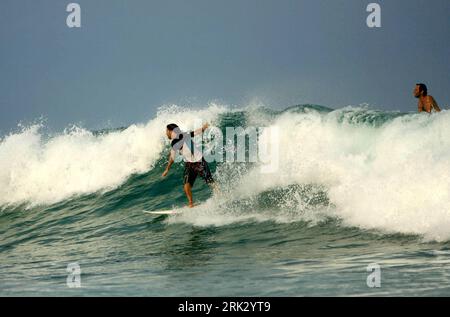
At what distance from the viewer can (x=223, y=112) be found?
1942 centimetres

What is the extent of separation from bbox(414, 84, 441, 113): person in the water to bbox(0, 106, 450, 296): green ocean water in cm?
34

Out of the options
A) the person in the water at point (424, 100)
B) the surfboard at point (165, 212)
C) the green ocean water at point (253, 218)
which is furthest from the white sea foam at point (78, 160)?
the person in the water at point (424, 100)

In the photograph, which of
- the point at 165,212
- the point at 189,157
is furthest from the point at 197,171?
the point at 165,212

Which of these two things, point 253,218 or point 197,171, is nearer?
point 253,218

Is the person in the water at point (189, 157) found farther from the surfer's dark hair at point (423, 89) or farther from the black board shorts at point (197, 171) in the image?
the surfer's dark hair at point (423, 89)

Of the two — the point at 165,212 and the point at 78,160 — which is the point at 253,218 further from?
the point at 78,160

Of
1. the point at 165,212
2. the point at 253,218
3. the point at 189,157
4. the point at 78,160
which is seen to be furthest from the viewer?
the point at 78,160

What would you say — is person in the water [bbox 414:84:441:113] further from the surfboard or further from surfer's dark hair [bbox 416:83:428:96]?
the surfboard

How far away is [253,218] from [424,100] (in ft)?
16.6

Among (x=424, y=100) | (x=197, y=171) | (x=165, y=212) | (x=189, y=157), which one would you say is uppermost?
(x=424, y=100)

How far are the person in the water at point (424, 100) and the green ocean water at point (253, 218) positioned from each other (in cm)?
34

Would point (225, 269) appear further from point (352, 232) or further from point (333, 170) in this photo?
point (333, 170)

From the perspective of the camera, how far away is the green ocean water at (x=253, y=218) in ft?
19.0

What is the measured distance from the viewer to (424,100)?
39.8 ft
